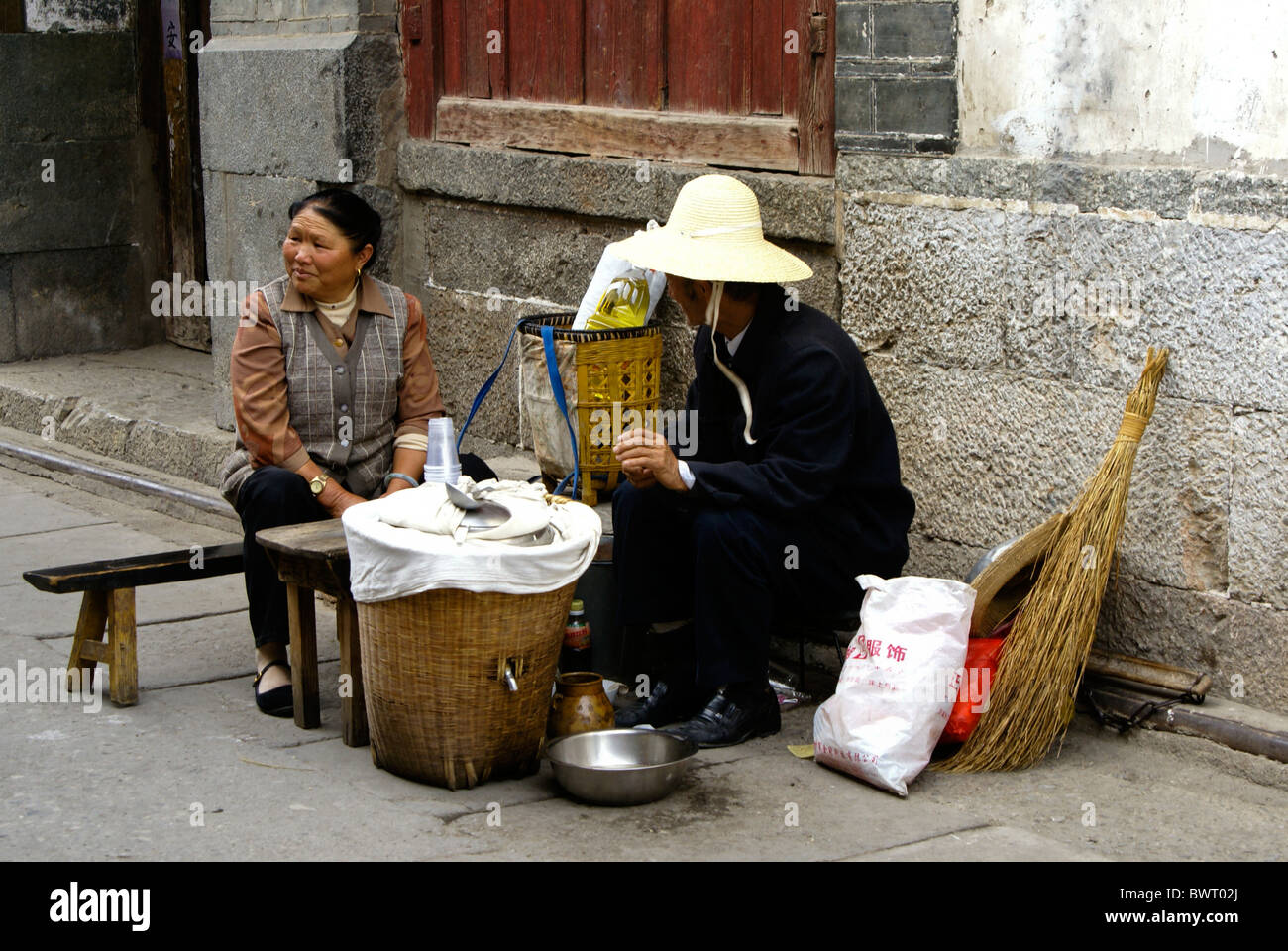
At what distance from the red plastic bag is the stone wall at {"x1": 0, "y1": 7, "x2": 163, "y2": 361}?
242 inches

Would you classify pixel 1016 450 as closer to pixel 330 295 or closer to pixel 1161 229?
pixel 1161 229

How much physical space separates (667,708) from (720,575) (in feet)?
1.62

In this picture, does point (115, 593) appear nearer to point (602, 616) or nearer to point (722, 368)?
point (602, 616)

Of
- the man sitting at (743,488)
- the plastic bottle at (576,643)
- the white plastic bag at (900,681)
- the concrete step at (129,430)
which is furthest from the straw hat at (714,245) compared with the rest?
the concrete step at (129,430)

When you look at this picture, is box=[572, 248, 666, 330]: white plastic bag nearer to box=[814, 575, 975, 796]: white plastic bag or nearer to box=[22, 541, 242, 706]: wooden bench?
box=[22, 541, 242, 706]: wooden bench

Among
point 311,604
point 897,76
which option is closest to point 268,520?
point 311,604

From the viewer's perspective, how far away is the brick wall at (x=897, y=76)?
454 cm

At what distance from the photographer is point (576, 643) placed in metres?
4.54

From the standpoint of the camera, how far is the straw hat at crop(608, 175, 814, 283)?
13.8 feet

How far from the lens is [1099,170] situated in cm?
420

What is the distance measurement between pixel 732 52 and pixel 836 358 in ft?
5.18

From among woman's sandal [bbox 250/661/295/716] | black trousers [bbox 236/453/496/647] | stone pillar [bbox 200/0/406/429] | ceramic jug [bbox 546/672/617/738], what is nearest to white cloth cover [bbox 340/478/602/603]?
ceramic jug [bbox 546/672/617/738]

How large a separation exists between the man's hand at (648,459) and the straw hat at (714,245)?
433 millimetres

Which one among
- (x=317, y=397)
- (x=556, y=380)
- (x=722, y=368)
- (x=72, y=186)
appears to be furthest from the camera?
(x=72, y=186)
